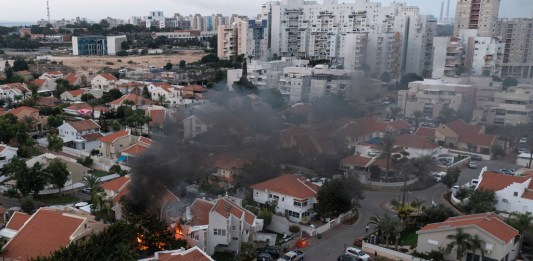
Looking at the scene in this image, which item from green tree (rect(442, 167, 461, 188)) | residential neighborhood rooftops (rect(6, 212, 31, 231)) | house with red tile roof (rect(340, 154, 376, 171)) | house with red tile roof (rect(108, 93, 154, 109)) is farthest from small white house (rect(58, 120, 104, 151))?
green tree (rect(442, 167, 461, 188))

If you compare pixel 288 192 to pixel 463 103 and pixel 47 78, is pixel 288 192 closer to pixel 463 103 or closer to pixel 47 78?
pixel 463 103

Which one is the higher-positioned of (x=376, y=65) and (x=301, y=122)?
(x=376, y=65)

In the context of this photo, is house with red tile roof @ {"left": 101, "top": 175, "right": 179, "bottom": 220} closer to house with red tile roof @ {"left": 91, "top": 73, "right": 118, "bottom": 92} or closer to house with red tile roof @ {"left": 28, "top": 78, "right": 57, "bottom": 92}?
house with red tile roof @ {"left": 91, "top": 73, "right": 118, "bottom": 92}

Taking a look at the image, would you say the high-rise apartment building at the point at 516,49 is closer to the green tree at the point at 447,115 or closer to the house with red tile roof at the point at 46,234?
the green tree at the point at 447,115

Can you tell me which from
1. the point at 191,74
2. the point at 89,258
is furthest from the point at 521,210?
the point at 191,74

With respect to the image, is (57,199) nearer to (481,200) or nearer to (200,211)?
(200,211)

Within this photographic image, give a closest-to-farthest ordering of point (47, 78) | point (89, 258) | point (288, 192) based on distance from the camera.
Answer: point (89, 258) < point (288, 192) < point (47, 78)
